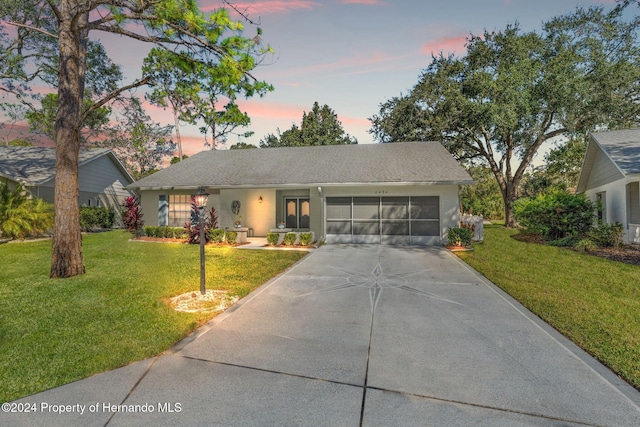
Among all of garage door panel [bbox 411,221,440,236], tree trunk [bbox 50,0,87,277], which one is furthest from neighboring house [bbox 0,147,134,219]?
garage door panel [bbox 411,221,440,236]

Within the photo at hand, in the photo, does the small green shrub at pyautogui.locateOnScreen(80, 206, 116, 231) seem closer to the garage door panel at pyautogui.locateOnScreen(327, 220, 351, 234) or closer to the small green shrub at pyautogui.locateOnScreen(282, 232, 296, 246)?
the small green shrub at pyautogui.locateOnScreen(282, 232, 296, 246)

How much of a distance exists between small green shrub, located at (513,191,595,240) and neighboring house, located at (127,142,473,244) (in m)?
4.21

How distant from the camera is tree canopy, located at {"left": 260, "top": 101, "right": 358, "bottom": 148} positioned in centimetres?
4519

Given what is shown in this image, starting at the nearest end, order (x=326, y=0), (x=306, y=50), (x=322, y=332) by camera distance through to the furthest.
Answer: (x=322, y=332) → (x=326, y=0) → (x=306, y=50)

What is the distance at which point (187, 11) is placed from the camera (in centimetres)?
606

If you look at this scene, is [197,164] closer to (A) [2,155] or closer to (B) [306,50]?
(B) [306,50]

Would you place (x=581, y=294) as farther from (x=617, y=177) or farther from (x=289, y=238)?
(x=617, y=177)

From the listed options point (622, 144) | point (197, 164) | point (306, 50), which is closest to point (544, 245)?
point (622, 144)

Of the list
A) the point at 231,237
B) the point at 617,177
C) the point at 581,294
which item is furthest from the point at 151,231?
the point at 617,177

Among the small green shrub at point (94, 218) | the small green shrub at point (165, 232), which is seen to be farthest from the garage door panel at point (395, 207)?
the small green shrub at point (94, 218)

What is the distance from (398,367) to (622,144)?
16976 mm

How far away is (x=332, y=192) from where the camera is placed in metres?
14.5

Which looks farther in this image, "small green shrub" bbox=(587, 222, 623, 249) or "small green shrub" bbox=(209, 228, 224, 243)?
"small green shrub" bbox=(209, 228, 224, 243)

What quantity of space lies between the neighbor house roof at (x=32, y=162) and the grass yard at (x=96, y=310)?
8.96 m
